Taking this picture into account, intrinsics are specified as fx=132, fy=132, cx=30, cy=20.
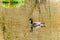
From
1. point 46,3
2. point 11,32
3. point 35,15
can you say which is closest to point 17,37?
point 11,32

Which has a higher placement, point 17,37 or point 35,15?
point 35,15

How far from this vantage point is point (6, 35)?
88 centimetres

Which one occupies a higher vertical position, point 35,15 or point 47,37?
point 35,15

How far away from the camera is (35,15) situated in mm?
916

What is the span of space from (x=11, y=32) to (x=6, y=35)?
0.04 m

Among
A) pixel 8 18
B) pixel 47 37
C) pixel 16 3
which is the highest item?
pixel 16 3

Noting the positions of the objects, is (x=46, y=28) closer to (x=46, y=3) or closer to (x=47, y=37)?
(x=47, y=37)

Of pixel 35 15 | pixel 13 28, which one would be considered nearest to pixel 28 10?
pixel 35 15

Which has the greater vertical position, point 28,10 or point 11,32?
point 28,10

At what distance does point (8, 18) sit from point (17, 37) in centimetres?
14

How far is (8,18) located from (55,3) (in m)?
0.35

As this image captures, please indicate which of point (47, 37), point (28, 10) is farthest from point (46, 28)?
point (28, 10)

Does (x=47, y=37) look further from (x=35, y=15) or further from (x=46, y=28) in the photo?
(x=35, y=15)

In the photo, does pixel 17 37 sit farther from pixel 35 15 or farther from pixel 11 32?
pixel 35 15
